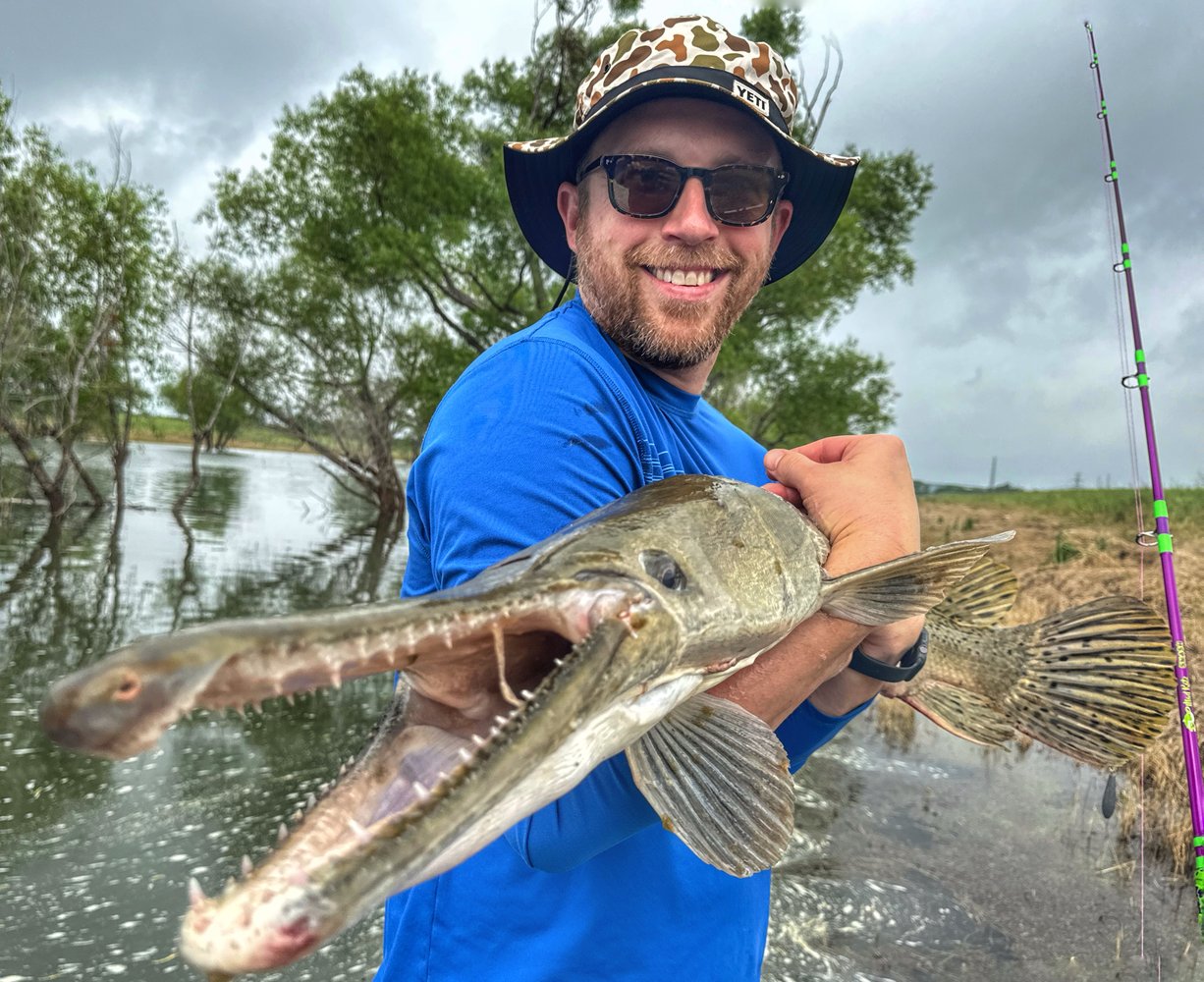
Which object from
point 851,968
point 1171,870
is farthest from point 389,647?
point 1171,870

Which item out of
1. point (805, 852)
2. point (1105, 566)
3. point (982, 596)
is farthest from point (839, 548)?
point (1105, 566)

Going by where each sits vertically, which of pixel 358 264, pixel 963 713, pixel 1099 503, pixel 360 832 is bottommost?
pixel 963 713

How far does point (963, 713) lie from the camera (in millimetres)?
2680

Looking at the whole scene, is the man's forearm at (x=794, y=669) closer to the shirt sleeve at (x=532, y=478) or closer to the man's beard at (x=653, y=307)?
the shirt sleeve at (x=532, y=478)

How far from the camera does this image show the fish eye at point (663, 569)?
49.6 inches

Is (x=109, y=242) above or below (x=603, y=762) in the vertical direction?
above

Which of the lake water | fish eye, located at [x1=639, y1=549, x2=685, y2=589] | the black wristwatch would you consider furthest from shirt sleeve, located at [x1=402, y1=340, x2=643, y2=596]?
the lake water

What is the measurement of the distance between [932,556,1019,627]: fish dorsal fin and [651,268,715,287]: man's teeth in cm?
160

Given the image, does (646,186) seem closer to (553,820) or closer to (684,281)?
(684,281)

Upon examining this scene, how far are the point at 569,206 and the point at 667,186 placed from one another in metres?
0.50

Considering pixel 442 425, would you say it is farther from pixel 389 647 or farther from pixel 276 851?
pixel 276 851

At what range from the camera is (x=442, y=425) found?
4.74ft

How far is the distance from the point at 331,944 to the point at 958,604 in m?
3.62

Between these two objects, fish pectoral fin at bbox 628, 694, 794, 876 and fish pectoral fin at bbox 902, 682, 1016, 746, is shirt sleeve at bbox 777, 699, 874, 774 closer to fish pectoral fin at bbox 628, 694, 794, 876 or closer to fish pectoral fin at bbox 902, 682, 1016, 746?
fish pectoral fin at bbox 628, 694, 794, 876
